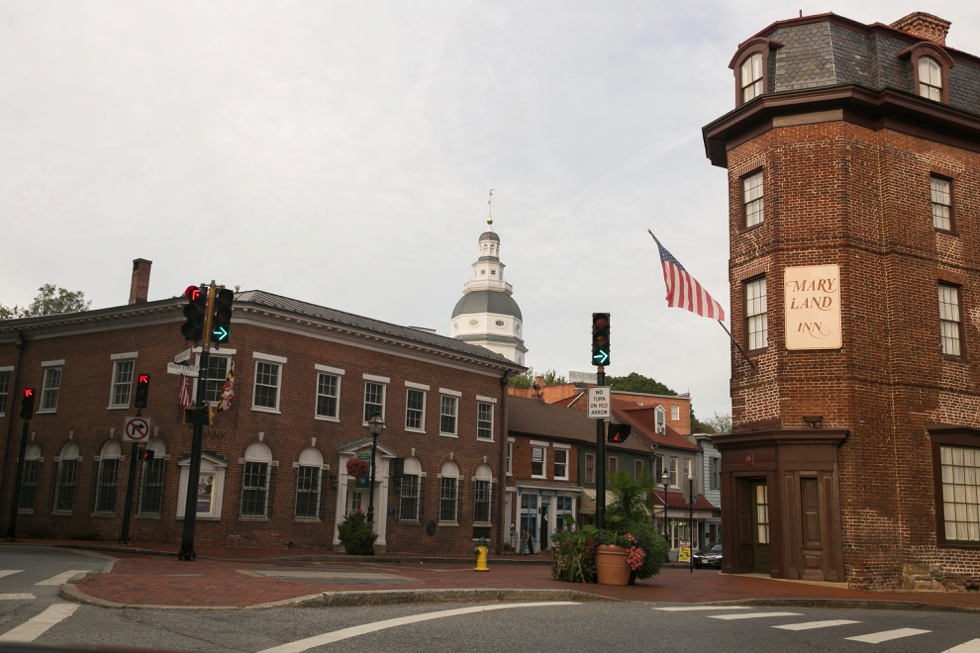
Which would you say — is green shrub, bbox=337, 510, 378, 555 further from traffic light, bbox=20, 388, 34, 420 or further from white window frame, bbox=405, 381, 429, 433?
traffic light, bbox=20, 388, 34, 420

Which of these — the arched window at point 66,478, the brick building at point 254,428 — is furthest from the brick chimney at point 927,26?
the arched window at point 66,478

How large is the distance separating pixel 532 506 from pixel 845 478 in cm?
2549

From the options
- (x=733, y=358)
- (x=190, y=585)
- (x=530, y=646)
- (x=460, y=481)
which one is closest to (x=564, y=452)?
(x=460, y=481)

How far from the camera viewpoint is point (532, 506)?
44.8 m

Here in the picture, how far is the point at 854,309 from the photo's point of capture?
70.4ft

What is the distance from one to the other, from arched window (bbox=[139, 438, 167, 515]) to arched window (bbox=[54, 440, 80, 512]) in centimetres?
377

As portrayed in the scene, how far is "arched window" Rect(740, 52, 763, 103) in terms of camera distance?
23781 millimetres

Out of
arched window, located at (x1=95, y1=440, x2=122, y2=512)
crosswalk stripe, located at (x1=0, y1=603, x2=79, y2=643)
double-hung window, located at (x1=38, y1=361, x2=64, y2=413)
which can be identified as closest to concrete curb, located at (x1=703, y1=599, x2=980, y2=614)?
crosswalk stripe, located at (x1=0, y1=603, x2=79, y2=643)

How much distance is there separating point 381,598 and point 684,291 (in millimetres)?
12263

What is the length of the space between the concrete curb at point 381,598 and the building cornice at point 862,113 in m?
13.9

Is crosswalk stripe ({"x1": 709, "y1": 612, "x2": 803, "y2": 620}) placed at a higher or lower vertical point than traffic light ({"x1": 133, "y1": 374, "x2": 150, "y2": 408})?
lower

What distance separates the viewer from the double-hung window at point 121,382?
3186 cm

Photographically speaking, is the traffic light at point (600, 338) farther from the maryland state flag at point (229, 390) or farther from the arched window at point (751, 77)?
the maryland state flag at point (229, 390)

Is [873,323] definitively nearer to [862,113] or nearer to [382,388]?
[862,113]
